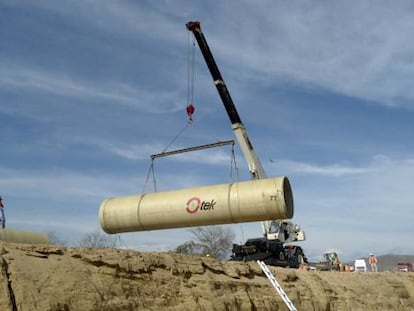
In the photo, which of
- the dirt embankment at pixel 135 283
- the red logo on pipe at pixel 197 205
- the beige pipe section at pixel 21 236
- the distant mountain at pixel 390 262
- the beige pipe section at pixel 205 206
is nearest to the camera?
the dirt embankment at pixel 135 283

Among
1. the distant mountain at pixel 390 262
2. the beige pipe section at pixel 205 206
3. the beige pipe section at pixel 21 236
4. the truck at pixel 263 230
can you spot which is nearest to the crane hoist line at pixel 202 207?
the beige pipe section at pixel 205 206

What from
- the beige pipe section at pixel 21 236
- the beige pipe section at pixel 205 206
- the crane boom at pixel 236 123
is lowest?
the beige pipe section at pixel 21 236

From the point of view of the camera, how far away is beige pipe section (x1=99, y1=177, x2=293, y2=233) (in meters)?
13.4

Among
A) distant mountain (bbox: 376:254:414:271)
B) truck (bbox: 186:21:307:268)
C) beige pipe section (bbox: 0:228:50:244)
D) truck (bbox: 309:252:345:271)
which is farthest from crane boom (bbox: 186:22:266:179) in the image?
distant mountain (bbox: 376:254:414:271)

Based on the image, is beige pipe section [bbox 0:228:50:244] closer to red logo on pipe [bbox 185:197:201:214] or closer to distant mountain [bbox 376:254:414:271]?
red logo on pipe [bbox 185:197:201:214]

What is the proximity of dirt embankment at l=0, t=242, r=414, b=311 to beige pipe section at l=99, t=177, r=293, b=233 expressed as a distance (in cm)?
174

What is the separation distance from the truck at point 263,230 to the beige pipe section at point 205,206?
8.94 m

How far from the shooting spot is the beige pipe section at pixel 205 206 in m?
13.4

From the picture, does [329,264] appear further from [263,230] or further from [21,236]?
[21,236]

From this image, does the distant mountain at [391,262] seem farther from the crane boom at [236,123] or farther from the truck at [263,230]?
the crane boom at [236,123]

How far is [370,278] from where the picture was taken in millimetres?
17594

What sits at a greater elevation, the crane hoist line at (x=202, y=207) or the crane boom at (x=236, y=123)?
the crane boom at (x=236, y=123)

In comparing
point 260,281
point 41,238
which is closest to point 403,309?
point 260,281

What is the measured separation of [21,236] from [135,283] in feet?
17.8
